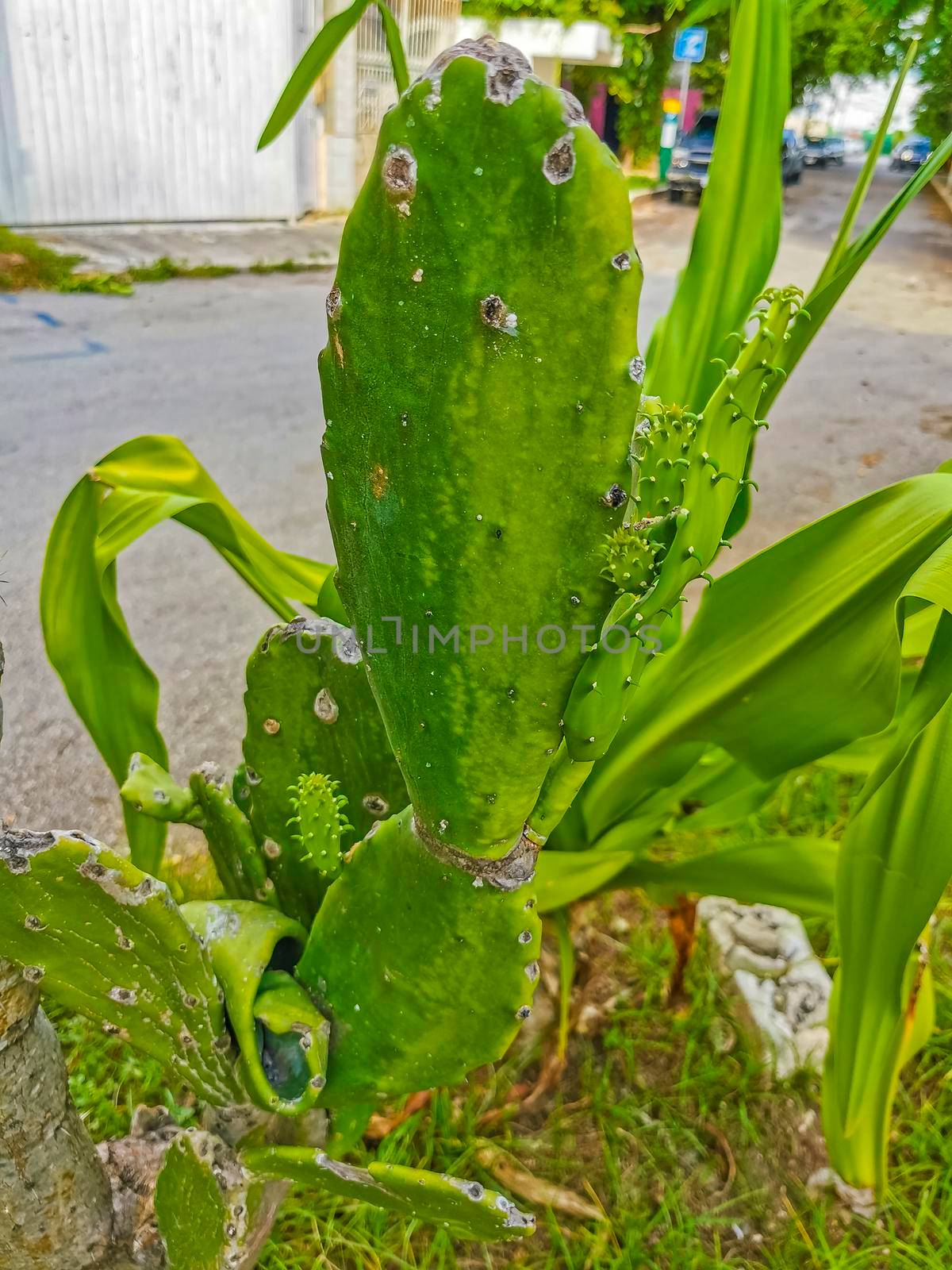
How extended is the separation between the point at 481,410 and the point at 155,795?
276mm

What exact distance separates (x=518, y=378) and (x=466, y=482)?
3 centimetres

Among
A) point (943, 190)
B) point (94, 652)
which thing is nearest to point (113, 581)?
point (94, 652)

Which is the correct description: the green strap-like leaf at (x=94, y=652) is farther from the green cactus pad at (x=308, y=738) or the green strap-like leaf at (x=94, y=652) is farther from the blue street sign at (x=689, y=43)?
the blue street sign at (x=689, y=43)

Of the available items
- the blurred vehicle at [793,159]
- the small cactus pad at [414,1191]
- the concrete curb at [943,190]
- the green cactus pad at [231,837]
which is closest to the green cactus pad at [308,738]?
the green cactus pad at [231,837]

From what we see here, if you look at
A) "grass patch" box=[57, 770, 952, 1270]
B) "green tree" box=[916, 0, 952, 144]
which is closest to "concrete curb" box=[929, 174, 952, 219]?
"green tree" box=[916, 0, 952, 144]

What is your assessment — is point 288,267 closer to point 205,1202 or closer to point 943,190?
point 205,1202

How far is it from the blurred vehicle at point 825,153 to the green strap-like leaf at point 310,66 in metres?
2.21

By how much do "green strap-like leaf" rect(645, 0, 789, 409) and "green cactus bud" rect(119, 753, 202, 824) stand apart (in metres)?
0.41

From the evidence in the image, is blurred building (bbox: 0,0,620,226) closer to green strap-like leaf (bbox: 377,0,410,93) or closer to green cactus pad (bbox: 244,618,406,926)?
green strap-like leaf (bbox: 377,0,410,93)

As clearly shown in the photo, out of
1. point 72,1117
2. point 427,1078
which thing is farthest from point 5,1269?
→ point 427,1078

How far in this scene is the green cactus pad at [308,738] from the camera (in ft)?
1.32

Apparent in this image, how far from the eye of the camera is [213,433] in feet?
3.97

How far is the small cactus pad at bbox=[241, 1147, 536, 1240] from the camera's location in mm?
314

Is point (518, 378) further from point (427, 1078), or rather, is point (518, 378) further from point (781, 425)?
point (781, 425)
